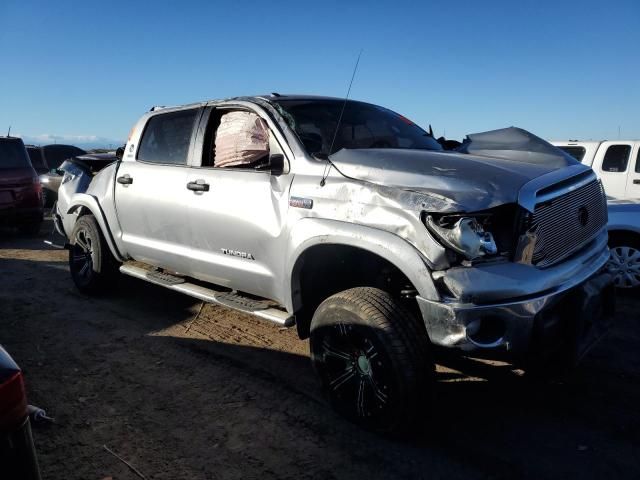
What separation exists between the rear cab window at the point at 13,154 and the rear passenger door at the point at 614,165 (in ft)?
31.9

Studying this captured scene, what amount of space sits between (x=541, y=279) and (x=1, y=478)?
2.39m

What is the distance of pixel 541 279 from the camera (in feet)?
8.52

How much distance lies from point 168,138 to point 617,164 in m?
6.59

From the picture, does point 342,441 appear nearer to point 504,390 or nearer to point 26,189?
point 504,390

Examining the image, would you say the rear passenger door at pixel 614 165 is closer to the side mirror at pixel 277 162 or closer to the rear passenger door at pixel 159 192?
the side mirror at pixel 277 162

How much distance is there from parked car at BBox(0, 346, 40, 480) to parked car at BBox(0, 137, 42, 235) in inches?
339

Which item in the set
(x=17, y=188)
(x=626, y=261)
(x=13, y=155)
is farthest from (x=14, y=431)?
(x=13, y=155)

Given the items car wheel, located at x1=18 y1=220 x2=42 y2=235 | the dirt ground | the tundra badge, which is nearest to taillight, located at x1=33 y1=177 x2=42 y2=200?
car wheel, located at x1=18 y1=220 x2=42 y2=235

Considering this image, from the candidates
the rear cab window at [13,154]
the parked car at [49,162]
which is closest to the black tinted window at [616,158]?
the rear cab window at [13,154]

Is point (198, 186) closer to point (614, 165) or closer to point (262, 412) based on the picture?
point (262, 412)

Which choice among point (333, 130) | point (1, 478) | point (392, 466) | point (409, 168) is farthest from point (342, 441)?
point (333, 130)

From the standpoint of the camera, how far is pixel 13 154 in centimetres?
918

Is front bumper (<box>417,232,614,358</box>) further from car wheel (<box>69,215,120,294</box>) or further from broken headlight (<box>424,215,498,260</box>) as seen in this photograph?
car wheel (<box>69,215,120,294</box>)

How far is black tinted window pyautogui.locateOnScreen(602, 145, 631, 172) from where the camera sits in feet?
24.7
